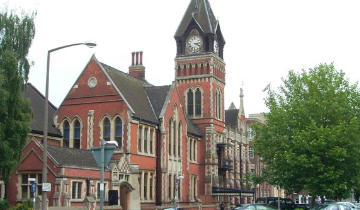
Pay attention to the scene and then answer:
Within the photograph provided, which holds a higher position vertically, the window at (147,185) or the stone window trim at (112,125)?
the stone window trim at (112,125)

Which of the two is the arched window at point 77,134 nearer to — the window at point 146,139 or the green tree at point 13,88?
the window at point 146,139

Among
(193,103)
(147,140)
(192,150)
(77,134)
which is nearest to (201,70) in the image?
(193,103)

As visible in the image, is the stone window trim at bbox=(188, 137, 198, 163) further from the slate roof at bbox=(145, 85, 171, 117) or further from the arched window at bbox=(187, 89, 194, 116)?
the slate roof at bbox=(145, 85, 171, 117)

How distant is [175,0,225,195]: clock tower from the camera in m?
63.4

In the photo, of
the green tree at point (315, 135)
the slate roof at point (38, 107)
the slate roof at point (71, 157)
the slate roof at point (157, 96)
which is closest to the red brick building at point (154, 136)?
the slate roof at point (71, 157)

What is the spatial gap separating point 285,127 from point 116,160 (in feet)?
45.9

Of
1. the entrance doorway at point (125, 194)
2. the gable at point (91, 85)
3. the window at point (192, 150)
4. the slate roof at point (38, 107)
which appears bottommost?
the entrance doorway at point (125, 194)

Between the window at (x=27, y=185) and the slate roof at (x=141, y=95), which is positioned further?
the slate roof at (x=141, y=95)

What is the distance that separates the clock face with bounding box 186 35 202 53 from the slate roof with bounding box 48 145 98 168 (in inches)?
1030

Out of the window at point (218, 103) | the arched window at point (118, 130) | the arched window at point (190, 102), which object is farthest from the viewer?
the window at point (218, 103)

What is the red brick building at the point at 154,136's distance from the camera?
38.6m

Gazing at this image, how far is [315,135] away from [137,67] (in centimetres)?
3110

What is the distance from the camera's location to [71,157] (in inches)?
1534

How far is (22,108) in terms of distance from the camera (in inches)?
1246
